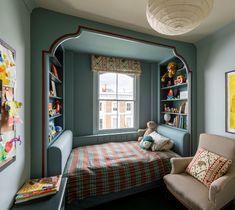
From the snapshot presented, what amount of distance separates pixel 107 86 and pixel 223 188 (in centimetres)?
253

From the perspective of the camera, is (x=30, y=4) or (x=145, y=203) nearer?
(x=30, y=4)

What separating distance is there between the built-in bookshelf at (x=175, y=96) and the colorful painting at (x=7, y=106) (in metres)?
2.50

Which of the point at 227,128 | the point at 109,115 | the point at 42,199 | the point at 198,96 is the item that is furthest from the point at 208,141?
the point at 42,199

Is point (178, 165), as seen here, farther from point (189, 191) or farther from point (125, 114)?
point (125, 114)

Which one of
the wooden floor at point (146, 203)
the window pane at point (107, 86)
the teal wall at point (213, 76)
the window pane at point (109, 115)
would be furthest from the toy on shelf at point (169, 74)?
the wooden floor at point (146, 203)

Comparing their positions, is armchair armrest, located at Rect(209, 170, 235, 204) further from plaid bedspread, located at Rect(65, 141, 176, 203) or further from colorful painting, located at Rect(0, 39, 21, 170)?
colorful painting, located at Rect(0, 39, 21, 170)

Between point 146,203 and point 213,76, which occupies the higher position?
point 213,76

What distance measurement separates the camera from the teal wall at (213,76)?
1.89 metres

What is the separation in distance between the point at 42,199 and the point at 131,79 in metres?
2.76

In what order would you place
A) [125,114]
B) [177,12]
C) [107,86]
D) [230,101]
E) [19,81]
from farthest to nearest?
[125,114]
[107,86]
[230,101]
[19,81]
[177,12]

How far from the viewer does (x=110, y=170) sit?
1.73 metres

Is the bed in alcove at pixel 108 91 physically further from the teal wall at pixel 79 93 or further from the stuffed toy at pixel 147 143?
the stuffed toy at pixel 147 143

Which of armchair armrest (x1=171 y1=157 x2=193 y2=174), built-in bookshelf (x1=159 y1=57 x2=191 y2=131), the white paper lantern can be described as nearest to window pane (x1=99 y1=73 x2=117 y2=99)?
built-in bookshelf (x1=159 y1=57 x2=191 y2=131)

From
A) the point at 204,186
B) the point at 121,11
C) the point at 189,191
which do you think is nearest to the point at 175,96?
the point at 204,186
